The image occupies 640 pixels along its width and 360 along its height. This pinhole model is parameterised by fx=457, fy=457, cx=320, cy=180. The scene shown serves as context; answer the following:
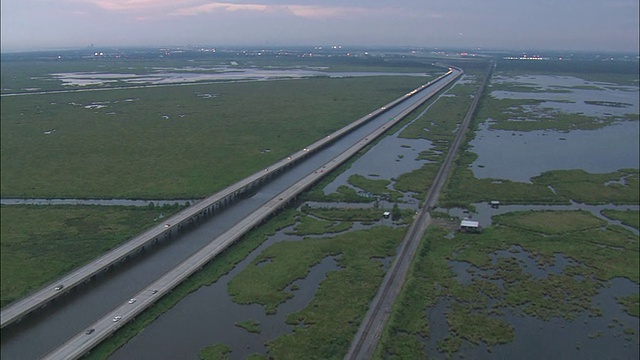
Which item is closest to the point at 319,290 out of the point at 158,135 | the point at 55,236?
the point at 55,236

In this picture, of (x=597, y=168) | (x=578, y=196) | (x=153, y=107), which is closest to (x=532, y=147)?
(x=597, y=168)

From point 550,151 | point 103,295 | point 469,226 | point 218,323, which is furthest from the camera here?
point 550,151

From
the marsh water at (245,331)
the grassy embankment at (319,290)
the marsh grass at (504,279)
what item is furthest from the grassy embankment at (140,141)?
the marsh grass at (504,279)

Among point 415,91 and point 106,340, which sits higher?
point 415,91

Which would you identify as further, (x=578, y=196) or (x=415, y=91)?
(x=415, y=91)

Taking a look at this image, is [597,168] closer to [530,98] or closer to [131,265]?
[131,265]

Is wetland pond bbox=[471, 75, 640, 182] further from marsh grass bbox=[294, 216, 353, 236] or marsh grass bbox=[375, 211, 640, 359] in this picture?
marsh grass bbox=[294, 216, 353, 236]

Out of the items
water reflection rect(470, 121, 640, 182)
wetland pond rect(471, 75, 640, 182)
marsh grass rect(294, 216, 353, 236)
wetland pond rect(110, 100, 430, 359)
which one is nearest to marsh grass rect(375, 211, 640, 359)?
wetland pond rect(110, 100, 430, 359)

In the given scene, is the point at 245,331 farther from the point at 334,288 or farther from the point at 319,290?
the point at 334,288

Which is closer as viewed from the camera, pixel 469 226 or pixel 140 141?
pixel 469 226
